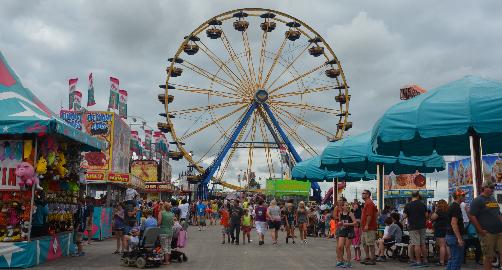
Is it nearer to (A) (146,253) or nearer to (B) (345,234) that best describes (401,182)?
(B) (345,234)

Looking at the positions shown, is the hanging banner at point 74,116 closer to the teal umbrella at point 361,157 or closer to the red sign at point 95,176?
the red sign at point 95,176

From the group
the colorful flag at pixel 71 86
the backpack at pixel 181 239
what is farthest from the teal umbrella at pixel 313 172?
the colorful flag at pixel 71 86

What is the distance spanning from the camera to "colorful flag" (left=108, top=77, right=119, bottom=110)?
38.4 metres

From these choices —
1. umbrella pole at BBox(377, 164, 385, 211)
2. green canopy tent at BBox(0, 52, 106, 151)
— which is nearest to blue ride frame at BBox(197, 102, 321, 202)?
umbrella pole at BBox(377, 164, 385, 211)

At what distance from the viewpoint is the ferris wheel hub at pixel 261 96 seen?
35250 millimetres

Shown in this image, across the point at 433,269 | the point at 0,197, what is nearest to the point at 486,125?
the point at 433,269

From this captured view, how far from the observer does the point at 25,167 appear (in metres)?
10.4

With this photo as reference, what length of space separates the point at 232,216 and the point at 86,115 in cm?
1906

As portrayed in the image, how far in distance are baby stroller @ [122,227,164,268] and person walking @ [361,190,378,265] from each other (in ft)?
14.1

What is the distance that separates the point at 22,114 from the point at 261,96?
2537 centimetres

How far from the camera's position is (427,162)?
1694 cm

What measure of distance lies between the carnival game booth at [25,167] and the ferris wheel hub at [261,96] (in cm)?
2322

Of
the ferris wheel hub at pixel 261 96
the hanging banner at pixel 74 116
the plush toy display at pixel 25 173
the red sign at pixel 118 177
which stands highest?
the ferris wheel hub at pixel 261 96

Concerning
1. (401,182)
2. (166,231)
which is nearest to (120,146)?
(166,231)
